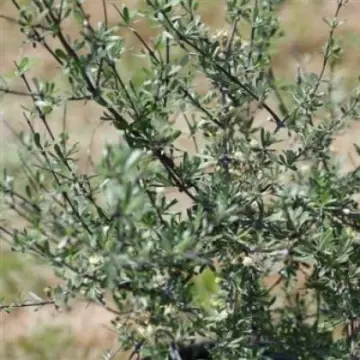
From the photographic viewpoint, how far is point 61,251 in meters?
1.96

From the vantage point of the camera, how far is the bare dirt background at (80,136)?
3.53 meters

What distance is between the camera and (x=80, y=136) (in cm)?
475

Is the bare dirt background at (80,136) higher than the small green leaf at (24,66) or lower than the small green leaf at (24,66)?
higher

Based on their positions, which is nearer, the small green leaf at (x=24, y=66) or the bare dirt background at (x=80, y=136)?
the small green leaf at (x=24, y=66)

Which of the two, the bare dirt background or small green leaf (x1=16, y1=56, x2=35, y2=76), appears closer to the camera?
small green leaf (x1=16, y1=56, x2=35, y2=76)

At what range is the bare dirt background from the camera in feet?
11.6

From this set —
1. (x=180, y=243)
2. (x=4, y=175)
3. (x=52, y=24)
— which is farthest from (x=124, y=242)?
(x=52, y=24)

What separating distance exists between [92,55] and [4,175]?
0.27m

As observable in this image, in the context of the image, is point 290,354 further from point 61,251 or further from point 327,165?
point 61,251

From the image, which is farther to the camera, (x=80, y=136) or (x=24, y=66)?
(x=80, y=136)

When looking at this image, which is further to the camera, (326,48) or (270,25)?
(270,25)

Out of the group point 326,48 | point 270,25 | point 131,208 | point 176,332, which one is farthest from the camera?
point 270,25

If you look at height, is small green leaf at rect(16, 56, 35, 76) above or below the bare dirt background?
below

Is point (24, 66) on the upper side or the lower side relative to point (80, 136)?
lower
